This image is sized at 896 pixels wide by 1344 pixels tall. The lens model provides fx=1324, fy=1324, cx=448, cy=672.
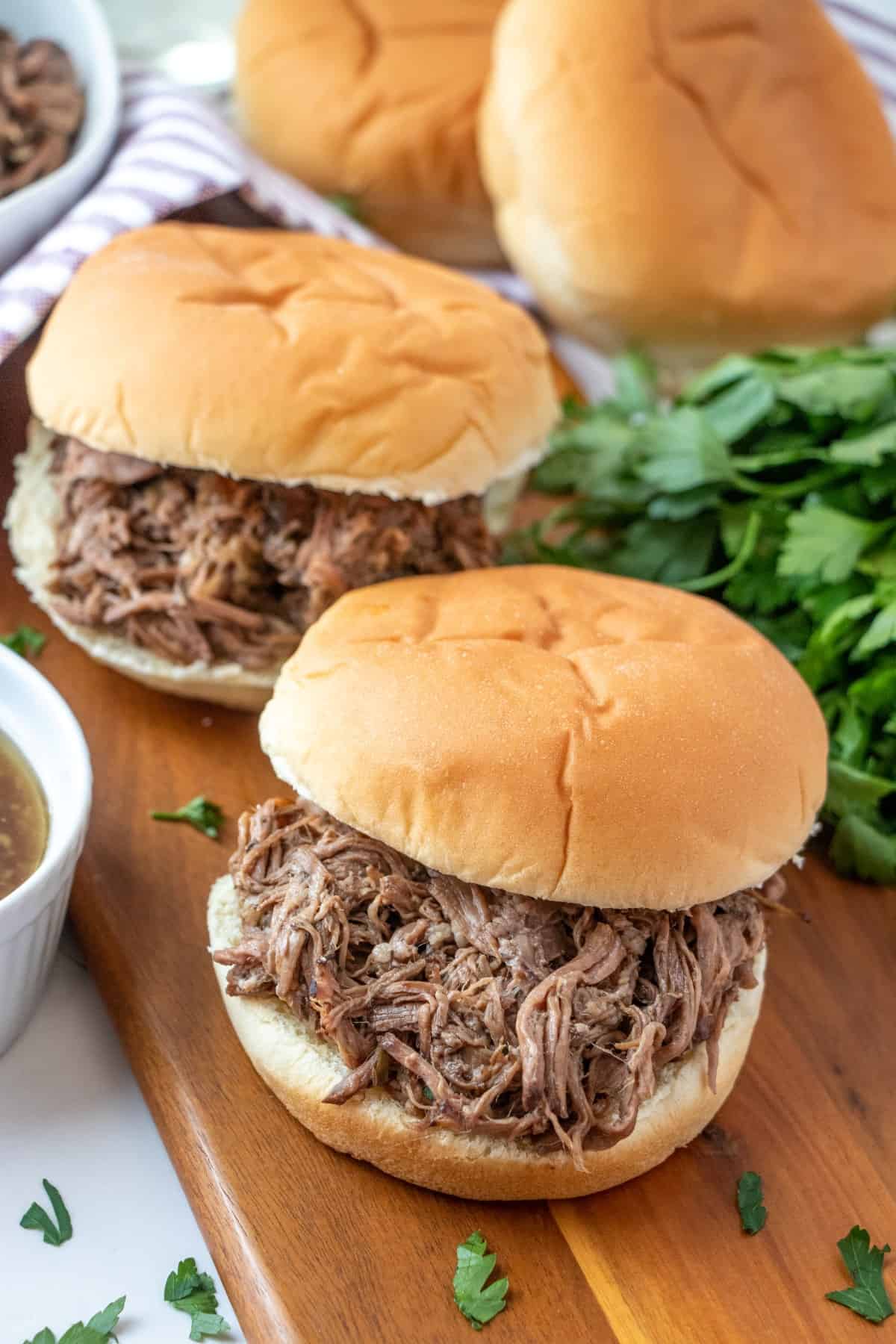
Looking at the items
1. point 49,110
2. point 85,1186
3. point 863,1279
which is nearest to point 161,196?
point 49,110

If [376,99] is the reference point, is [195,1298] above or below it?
below

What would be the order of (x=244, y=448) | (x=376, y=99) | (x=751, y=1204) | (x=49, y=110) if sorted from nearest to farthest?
(x=751, y=1204), (x=244, y=448), (x=49, y=110), (x=376, y=99)

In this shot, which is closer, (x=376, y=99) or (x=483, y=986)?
(x=483, y=986)

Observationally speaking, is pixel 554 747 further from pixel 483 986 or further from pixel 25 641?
pixel 25 641

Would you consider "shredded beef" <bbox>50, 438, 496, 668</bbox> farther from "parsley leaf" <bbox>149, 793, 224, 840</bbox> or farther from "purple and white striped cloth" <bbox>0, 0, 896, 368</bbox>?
"purple and white striped cloth" <bbox>0, 0, 896, 368</bbox>

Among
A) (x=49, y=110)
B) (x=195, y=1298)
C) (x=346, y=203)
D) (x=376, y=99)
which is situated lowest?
(x=195, y=1298)

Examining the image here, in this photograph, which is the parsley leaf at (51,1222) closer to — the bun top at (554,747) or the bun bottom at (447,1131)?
the bun bottom at (447,1131)

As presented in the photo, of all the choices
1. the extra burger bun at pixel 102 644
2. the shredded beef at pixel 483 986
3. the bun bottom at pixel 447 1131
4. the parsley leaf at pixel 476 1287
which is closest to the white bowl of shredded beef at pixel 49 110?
the extra burger bun at pixel 102 644

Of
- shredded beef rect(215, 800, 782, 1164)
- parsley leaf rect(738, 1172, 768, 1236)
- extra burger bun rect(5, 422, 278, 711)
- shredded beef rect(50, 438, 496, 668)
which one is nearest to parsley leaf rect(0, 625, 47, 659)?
extra burger bun rect(5, 422, 278, 711)
